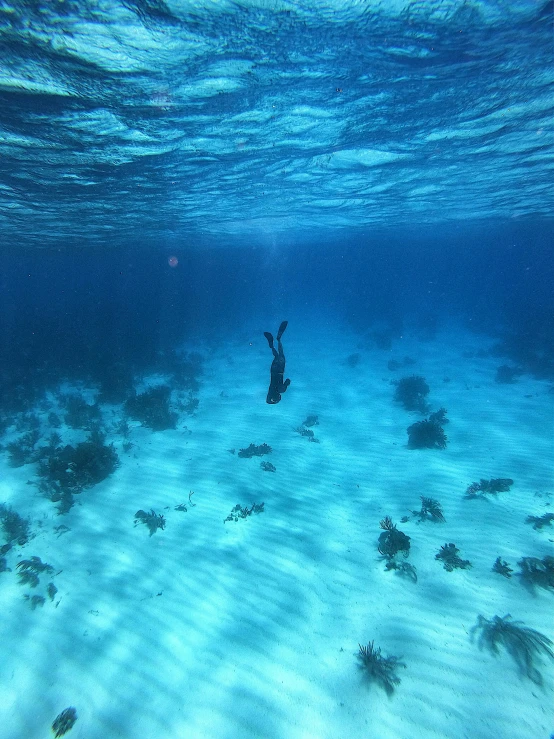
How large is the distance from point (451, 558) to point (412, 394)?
1011cm

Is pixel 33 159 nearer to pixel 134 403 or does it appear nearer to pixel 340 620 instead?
pixel 134 403

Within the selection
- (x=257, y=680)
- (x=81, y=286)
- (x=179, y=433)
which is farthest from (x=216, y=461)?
(x=81, y=286)

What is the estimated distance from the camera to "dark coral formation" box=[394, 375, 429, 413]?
608 inches

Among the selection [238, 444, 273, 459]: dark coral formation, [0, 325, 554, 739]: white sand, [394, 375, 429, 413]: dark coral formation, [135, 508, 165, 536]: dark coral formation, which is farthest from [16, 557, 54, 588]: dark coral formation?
[394, 375, 429, 413]: dark coral formation

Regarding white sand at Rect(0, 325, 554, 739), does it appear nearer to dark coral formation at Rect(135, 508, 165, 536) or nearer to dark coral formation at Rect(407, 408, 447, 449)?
dark coral formation at Rect(135, 508, 165, 536)

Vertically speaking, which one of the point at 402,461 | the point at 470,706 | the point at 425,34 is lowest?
the point at 470,706

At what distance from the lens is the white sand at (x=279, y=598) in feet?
15.8

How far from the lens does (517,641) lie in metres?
5.26

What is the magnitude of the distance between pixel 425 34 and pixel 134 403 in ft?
51.0

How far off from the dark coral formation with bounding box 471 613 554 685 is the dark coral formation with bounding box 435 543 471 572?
3.71ft

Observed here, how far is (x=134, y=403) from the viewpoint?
15.2 meters

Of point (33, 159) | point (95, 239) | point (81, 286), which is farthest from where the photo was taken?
point (81, 286)

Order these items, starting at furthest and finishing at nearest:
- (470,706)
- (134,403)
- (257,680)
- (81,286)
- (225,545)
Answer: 1. (81,286)
2. (134,403)
3. (225,545)
4. (257,680)
5. (470,706)

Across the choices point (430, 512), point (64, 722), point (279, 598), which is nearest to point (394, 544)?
point (430, 512)
